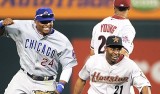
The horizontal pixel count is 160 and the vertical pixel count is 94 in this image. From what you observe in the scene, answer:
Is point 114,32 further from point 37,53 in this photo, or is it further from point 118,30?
point 37,53

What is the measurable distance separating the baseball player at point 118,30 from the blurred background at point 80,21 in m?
3.26

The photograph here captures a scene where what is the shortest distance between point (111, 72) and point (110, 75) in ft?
0.13

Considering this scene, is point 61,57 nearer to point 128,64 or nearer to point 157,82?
point 128,64

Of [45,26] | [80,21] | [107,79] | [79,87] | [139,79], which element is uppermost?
[45,26]

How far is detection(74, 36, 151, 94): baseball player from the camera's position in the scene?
928cm

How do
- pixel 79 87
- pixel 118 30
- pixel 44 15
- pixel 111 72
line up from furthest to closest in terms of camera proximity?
pixel 118 30, pixel 44 15, pixel 79 87, pixel 111 72

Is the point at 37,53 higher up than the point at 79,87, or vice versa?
the point at 37,53

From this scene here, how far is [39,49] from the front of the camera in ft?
32.7

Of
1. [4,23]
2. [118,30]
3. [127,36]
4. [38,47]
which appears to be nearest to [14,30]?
[4,23]

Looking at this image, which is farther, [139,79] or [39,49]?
[39,49]

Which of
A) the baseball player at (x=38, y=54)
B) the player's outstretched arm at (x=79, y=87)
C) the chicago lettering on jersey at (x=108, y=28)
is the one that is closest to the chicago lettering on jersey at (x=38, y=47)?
the baseball player at (x=38, y=54)

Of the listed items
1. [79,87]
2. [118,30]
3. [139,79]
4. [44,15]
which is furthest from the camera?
[118,30]

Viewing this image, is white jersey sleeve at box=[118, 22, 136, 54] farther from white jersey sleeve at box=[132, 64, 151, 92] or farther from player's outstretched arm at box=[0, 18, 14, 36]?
player's outstretched arm at box=[0, 18, 14, 36]

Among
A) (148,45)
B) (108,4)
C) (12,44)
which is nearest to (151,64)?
(148,45)
